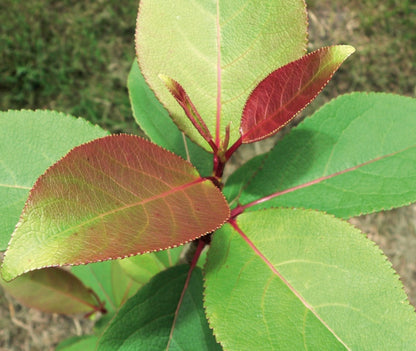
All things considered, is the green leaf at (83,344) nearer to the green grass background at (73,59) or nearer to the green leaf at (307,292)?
the green leaf at (307,292)

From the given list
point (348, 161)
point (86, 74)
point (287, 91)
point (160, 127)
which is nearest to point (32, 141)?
point (160, 127)

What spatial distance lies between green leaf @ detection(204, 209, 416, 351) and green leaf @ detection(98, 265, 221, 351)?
7.4 inches

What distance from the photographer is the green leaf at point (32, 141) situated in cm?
86

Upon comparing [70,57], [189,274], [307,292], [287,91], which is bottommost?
[307,292]

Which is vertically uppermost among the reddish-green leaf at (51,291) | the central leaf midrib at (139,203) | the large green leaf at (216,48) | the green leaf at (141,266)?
the large green leaf at (216,48)

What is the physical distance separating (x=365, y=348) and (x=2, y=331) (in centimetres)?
214

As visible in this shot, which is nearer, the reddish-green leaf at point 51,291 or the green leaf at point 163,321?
the green leaf at point 163,321

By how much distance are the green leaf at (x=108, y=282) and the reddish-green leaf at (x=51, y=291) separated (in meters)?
0.15

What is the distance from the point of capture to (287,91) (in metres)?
0.64

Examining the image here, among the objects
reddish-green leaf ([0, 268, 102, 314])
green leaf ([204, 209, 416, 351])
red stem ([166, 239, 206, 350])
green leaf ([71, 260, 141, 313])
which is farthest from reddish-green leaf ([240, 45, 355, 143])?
green leaf ([71, 260, 141, 313])

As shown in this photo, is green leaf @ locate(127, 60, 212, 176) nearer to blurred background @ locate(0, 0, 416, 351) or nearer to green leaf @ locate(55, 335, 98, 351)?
green leaf @ locate(55, 335, 98, 351)

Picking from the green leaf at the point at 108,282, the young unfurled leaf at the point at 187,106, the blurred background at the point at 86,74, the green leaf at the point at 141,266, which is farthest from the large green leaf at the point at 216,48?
the blurred background at the point at 86,74

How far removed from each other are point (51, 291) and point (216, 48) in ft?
2.50

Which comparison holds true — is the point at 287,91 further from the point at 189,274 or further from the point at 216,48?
the point at 189,274
